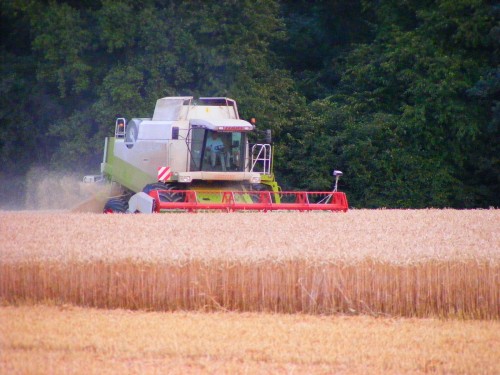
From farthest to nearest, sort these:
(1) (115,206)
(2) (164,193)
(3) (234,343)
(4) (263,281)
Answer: (1) (115,206) → (2) (164,193) → (4) (263,281) → (3) (234,343)

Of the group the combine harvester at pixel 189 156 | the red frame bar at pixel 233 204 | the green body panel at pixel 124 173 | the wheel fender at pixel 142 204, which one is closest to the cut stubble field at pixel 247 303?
the red frame bar at pixel 233 204

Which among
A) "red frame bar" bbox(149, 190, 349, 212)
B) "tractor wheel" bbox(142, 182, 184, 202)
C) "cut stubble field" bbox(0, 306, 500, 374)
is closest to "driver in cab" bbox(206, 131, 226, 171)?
"tractor wheel" bbox(142, 182, 184, 202)

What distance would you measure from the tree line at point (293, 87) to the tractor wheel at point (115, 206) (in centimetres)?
854

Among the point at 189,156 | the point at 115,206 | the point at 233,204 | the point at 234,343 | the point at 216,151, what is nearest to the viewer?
the point at 234,343

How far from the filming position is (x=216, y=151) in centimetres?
1998

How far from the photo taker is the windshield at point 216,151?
19.8 meters

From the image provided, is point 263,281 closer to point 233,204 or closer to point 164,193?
point 233,204

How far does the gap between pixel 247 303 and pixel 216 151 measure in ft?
33.4

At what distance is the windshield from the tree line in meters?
8.16

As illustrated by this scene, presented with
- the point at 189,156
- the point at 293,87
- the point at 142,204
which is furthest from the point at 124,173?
the point at 293,87

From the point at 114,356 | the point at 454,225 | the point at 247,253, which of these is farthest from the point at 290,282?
the point at 454,225

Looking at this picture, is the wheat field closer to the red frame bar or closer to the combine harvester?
the red frame bar

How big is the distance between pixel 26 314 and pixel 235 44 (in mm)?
20398

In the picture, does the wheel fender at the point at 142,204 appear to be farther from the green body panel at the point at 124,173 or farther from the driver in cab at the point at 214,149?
the driver in cab at the point at 214,149
